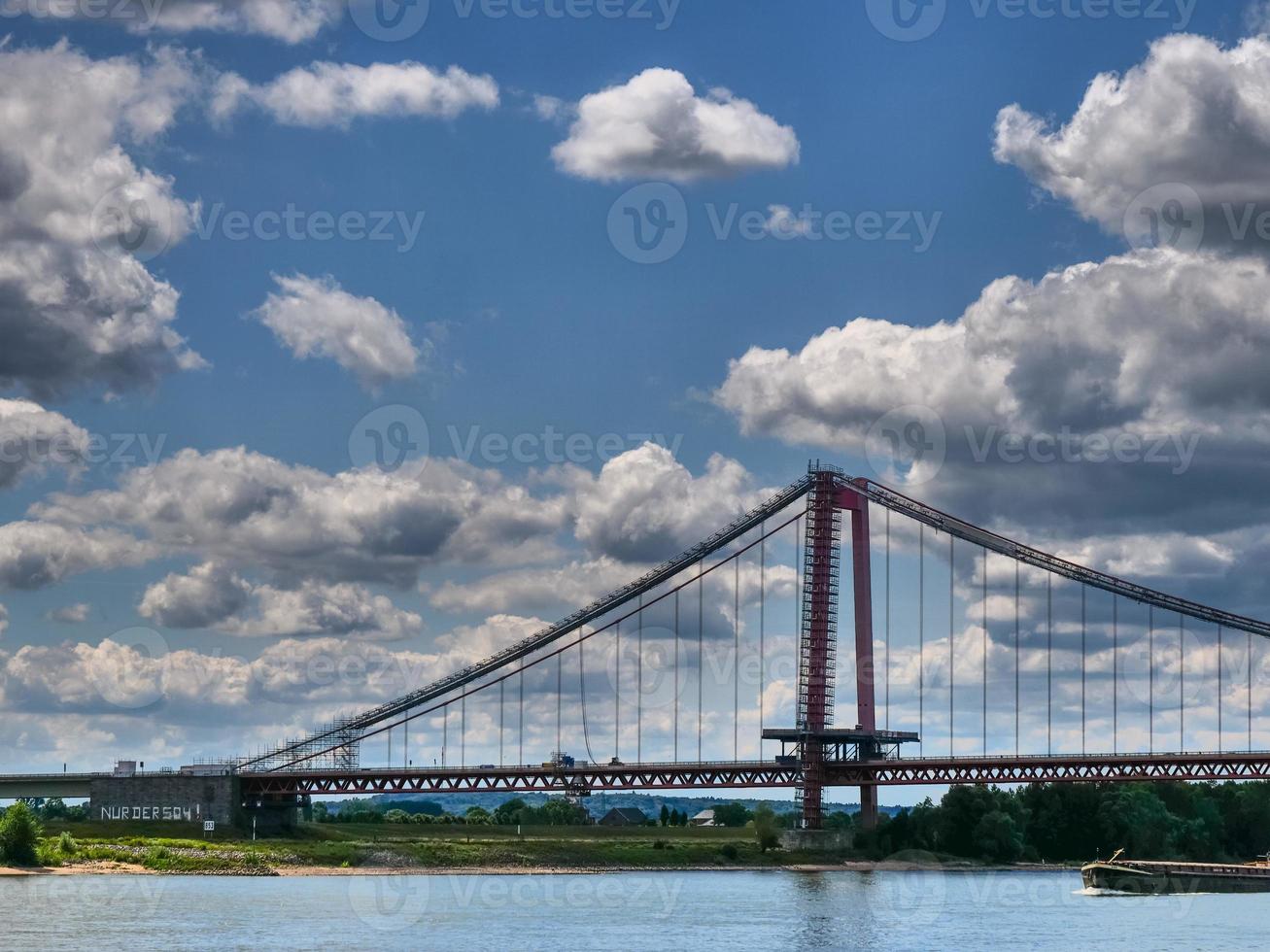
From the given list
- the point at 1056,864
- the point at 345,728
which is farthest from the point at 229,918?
the point at 1056,864

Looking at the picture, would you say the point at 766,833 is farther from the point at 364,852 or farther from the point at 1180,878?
the point at 1180,878

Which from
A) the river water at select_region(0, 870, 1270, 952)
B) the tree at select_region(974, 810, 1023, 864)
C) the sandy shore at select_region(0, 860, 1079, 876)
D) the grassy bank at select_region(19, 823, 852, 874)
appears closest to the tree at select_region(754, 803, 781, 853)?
the grassy bank at select_region(19, 823, 852, 874)

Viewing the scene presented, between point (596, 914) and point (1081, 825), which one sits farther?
point (1081, 825)

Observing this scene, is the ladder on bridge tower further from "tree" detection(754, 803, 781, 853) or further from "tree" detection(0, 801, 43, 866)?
"tree" detection(0, 801, 43, 866)

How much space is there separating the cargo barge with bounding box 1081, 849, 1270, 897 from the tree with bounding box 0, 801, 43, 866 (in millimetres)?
62755

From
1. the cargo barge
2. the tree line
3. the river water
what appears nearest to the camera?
the river water

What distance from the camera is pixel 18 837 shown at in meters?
111

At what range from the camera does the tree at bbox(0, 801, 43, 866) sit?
363 ft

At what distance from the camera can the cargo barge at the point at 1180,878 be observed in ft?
394

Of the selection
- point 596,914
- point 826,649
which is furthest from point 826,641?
point 596,914

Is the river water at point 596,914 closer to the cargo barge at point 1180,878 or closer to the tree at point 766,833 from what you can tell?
the cargo barge at point 1180,878

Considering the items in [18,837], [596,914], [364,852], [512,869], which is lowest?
[512,869]

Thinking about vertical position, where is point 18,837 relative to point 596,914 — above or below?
above

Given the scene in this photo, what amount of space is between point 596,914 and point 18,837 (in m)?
37.9
